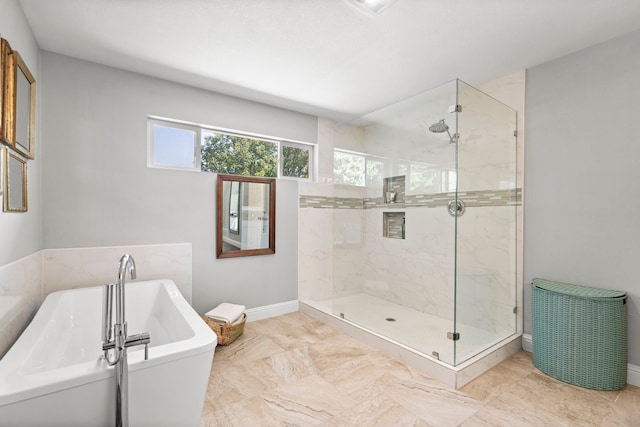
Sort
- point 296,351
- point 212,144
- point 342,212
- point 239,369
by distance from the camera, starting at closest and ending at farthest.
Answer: point 239,369
point 296,351
point 212,144
point 342,212

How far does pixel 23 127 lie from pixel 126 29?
90 centimetres

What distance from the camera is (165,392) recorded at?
4.11 ft

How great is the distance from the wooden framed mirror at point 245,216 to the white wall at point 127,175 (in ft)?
0.31

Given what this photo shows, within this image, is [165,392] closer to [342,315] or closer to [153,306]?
[153,306]

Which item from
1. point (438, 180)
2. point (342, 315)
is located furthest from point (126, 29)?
point (342, 315)

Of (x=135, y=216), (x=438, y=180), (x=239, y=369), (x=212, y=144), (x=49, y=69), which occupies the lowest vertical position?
(x=239, y=369)

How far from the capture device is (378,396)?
198cm

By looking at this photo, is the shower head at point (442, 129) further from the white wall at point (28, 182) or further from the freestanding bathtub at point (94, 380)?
Answer: the white wall at point (28, 182)

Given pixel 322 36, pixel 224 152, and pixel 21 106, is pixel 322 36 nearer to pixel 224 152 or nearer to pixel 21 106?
pixel 224 152

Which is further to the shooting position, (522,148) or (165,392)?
(522,148)

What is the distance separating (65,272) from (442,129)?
3.34 meters

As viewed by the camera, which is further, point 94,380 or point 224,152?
point 224,152

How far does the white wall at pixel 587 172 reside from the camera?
209cm

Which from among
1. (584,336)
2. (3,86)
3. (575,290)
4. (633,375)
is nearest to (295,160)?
(3,86)
